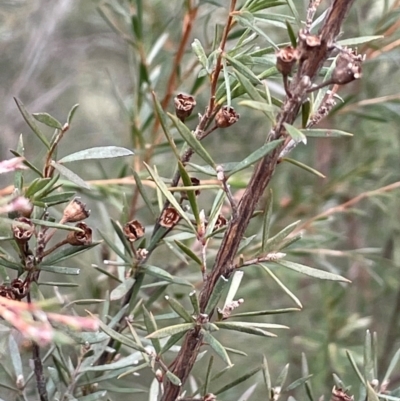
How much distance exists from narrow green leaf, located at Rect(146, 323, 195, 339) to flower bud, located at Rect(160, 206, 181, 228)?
62 millimetres

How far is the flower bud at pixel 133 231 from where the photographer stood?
1.05 ft

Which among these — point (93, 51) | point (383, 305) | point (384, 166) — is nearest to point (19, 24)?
point (93, 51)

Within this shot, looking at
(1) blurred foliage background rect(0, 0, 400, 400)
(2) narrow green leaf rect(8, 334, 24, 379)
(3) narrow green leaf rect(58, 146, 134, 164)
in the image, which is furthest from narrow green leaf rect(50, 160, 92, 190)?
(1) blurred foliage background rect(0, 0, 400, 400)

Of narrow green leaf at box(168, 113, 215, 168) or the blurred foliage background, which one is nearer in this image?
narrow green leaf at box(168, 113, 215, 168)

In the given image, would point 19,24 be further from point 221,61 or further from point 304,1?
point 221,61

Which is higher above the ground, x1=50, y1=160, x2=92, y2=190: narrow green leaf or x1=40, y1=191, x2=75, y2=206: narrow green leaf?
x1=50, y1=160, x2=92, y2=190: narrow green leaf

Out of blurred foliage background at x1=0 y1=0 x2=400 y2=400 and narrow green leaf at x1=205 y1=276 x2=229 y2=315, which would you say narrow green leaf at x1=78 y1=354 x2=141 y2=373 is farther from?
blurred foliage background at x1=0 y1=0 x2=400 y2=400

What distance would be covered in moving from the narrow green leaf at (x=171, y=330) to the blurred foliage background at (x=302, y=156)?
9.8 inches

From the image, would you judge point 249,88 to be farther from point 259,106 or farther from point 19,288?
point 19,288

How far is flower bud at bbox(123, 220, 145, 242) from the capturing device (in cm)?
32

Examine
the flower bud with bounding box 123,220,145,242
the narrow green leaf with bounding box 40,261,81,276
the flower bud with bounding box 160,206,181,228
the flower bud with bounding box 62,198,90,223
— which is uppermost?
the flower bud with bounding box 62,198,90,223

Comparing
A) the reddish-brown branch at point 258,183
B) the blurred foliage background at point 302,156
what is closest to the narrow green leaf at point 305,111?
the reddish-brown branch at point 258,183

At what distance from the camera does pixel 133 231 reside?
32cm

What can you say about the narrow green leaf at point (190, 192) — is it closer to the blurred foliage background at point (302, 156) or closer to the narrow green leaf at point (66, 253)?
the narrow green leaf at point (66, 253)
